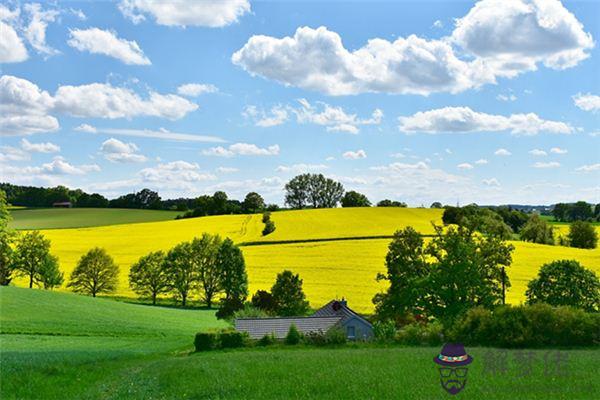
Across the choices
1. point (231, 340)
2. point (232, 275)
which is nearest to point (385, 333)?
point (231, 340)

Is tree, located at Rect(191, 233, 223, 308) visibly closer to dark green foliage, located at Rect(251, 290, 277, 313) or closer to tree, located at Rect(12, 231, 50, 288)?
dark green foliage, located at Rect(251, 290, 277, 313)

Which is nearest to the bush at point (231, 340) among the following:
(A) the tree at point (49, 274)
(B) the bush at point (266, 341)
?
(B) the bush at point (266, 341)

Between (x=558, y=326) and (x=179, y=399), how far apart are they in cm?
1759

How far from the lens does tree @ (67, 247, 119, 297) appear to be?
65375mm

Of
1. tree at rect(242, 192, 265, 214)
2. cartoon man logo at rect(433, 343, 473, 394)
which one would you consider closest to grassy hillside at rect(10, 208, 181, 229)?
tree at rect(242, 192, 265, 214)

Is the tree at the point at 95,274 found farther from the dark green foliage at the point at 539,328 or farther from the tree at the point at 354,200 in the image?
the tree at the point at 354,200

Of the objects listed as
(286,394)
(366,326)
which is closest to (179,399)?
(286,394)

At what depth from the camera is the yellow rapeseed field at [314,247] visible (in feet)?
204

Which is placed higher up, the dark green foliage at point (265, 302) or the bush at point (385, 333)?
the bush at point (385, 333)

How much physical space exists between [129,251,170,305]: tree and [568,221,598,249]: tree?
66.5 m

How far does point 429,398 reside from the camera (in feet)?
46.2

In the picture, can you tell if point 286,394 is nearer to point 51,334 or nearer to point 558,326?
point 558,326

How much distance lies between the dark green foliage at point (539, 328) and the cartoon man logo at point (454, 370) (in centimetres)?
593

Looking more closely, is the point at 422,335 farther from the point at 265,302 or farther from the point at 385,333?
the point at 265,302
